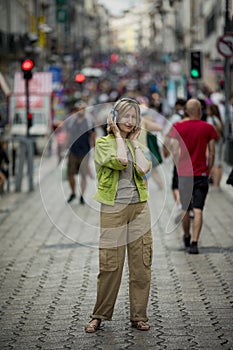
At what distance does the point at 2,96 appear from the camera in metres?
39.1

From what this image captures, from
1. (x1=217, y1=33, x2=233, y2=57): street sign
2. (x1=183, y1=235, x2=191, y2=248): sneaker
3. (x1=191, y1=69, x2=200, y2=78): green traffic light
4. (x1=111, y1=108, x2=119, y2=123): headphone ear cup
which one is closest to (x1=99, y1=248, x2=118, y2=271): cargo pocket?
(x1=111, y1=108, x2=119, y2=123): headphone ear cup


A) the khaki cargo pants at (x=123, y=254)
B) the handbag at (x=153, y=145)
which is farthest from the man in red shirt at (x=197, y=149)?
the khaki cargo pants at (x=123, y=254)

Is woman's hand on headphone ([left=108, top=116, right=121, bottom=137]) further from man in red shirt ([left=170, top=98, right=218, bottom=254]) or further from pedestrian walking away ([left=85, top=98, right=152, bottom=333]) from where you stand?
man in red shirt ([left=170, top=98, right=218, bottom=254])

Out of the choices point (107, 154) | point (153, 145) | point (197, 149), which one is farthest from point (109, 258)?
point (153, 145)

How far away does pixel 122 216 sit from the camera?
8008mm

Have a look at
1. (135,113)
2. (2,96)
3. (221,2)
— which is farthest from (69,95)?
(135,113)

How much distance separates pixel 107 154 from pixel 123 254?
73cm

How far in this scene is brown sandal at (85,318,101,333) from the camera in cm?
798

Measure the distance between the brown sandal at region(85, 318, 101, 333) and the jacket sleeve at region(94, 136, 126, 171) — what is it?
111 cm

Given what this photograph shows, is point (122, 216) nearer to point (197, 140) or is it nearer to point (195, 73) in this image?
point (197, 140)

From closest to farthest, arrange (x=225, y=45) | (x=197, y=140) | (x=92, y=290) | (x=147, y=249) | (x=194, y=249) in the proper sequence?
(x=147, y=249) → (x=92, y=290) → (x=197, y=140) → (x=194, y=249) → (x=225, y=45)

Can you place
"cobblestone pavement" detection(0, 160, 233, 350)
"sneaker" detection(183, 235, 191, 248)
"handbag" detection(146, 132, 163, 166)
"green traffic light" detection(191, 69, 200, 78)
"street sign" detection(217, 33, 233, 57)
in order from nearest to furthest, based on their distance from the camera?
"cobblestone pavement" detection(0, 160, 233, 350) < "sneaker" detection(183, 235, 191, 248) < "handbag" detection(146, 132, 163, 166) < "street sign" detection(217, 33, 233, 57) < "green traffic light" detection(191, 69, 200, 78)

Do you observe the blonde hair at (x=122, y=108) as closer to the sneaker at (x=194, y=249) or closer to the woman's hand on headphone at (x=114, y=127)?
the woman's hand on headphone at (x=114, y=127)

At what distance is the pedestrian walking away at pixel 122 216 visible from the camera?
798 cm
